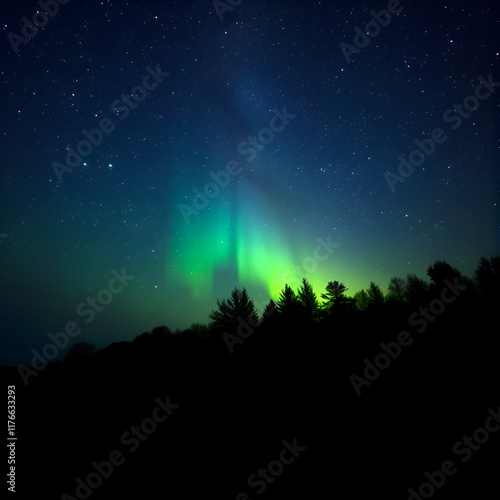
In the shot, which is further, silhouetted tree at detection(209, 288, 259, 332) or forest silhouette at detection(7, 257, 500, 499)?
silhouetted tree at detection(209, 288, 259, 332)

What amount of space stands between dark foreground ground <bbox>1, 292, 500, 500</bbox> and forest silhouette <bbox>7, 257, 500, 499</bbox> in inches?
1.4

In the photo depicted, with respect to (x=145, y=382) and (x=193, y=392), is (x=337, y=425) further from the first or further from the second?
(x=145, y=382)

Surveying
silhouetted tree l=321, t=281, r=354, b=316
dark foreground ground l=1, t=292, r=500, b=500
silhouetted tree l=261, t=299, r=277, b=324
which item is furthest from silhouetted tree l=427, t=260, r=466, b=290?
silhouetted tree l=261, t=299, r=277, b=324

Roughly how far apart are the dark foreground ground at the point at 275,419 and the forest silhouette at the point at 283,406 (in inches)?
1.4

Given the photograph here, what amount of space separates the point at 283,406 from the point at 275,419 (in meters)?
0.79

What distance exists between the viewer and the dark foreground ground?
4.66 meters

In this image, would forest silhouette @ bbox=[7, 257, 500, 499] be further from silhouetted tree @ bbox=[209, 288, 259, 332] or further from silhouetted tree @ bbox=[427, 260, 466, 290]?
silhouetted tree @ bbox=[427, 260, 466, 290]

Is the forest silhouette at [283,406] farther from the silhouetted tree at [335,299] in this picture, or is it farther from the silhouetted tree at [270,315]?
the silhouetted tree at [335,299]

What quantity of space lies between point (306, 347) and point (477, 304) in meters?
8.39

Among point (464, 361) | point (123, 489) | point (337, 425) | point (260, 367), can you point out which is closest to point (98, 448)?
point (123, 489)

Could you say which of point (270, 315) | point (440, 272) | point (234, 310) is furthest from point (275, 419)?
point (440, 272)

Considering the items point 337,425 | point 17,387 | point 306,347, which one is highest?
point 17,387

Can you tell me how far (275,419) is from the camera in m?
6.82

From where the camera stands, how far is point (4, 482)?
5.00 meters
